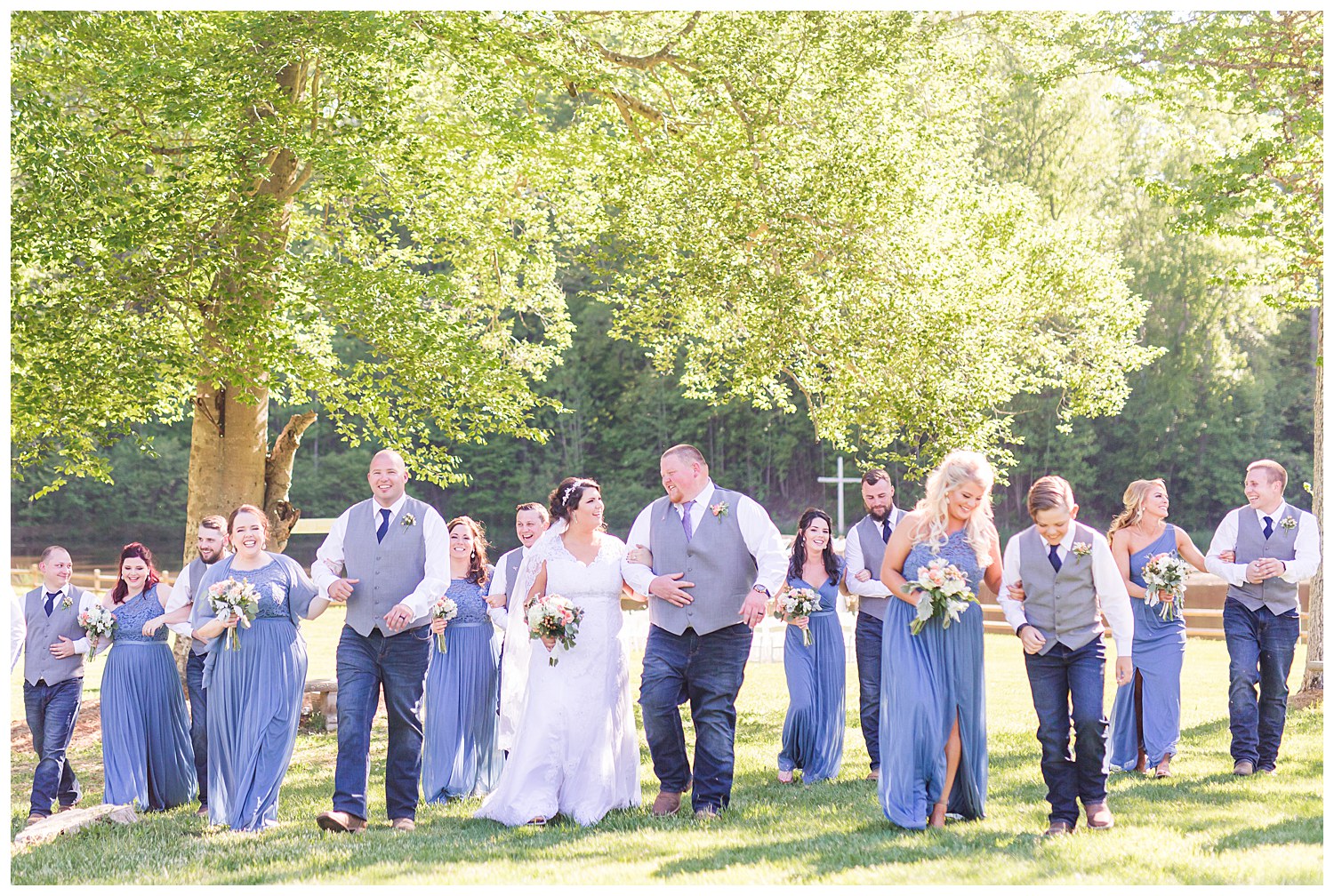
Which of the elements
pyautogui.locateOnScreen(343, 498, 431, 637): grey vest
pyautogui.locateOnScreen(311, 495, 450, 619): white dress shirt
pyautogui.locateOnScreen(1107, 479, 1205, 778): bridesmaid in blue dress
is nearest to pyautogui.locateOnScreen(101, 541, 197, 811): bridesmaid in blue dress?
pyautogui.locateOnScreen(311, 495, 450, 619): white dress shirt

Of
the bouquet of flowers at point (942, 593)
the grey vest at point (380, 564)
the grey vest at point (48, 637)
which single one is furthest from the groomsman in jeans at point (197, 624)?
the bouquet of flowers at point (942, 593)

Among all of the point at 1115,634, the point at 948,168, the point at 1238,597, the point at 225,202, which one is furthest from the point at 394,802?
the point at 948,168

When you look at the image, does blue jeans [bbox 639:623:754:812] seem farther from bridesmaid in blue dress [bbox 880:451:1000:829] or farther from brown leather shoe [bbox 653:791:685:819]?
bridesmaid in blue dress [bbox 880:451:1000:829]

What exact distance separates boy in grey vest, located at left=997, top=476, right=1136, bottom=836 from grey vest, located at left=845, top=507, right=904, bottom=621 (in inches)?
82.3

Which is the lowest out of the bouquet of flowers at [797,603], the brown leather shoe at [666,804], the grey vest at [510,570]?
the brown leather shoe at [666,804]

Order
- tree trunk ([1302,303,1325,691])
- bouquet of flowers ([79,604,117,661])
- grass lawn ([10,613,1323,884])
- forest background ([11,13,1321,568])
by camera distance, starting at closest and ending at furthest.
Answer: grass lawn ([10,613,1323,884]), bouquet of flowers ([79,604,117,661]), tree trunk ([1302,303,1325,691]), forest background ([11,13,1321,568])

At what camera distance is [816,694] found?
8938 millimetres

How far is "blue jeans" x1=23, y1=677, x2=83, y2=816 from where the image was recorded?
807cm

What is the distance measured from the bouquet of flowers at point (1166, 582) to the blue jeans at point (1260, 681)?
32 cm

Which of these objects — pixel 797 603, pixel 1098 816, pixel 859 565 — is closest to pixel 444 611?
pixel 797 603

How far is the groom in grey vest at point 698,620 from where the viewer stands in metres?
7.24

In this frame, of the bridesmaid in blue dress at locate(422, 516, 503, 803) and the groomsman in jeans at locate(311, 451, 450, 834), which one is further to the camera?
the bridesmaid in blue dress at locate(422, 516, 503, 803)

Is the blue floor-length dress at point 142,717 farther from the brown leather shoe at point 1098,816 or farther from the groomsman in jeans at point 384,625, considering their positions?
the brown leather shoe at point 1098,816

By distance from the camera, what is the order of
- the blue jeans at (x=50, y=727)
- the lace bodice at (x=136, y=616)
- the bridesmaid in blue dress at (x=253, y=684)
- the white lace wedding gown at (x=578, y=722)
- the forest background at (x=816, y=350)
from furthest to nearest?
the forest background at (x=816, y=350) < the lace bodice at (x=136, y=616) < the blue jeans at (x=50, y=727) < the bridesmaid in blue dress at (x=253, y=684) < the white lace wedding gown at (x=578, y=722)
